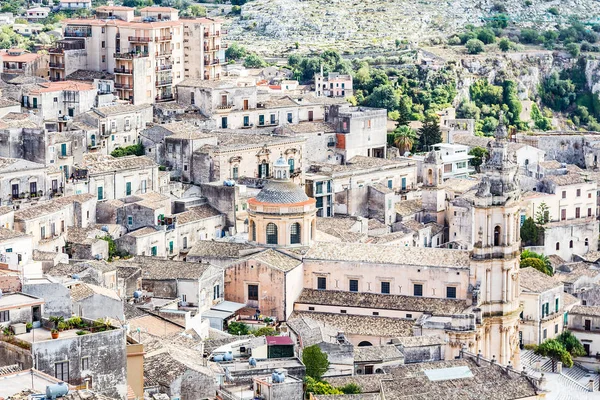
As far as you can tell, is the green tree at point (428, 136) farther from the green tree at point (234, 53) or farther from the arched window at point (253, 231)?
the green tree at point (234, 53)

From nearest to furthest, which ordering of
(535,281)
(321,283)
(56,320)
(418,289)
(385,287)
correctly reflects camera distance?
1. (56,320)
2. (418,289)
3. (385,287)
4. (321,283)
5. (535,281)

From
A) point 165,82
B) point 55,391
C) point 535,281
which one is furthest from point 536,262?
point 55,391

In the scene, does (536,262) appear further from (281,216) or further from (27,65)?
(27,65)

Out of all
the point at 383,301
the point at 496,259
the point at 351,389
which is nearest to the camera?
the point at 351,389

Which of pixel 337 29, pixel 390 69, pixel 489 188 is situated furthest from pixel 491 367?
pixel 337 29

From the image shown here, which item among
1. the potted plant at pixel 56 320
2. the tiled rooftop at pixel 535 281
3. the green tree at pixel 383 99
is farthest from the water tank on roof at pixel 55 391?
the green tree at pixel 383 99

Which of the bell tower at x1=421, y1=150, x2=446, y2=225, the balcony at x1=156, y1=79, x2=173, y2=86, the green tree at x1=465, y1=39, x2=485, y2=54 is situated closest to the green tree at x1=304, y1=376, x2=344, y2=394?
the bell tower at x1=421, y1=150, x2=446, y2=225

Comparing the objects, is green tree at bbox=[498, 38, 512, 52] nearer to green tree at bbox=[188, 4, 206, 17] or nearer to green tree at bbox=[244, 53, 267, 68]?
green tree at bbox=[188, 4, 206, 17]
